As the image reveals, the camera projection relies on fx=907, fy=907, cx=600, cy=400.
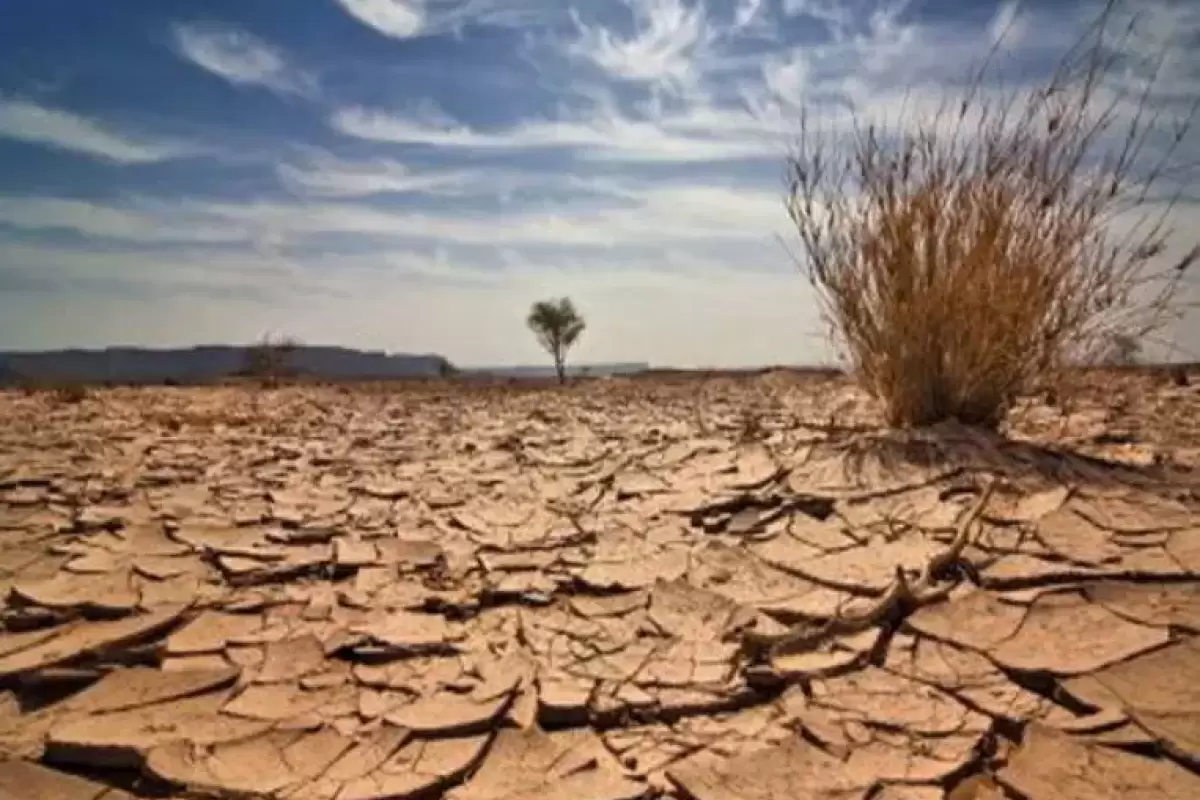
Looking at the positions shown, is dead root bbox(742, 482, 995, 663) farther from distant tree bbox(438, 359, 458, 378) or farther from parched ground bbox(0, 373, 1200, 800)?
distant tree bbox(438, 359, 458, 378)

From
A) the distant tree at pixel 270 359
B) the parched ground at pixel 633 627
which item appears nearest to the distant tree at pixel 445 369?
the distant tree at pixel 270 359

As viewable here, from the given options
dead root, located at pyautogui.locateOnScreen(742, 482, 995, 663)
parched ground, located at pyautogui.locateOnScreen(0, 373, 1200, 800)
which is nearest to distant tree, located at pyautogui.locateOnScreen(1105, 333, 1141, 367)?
parched ground, located at pyautogui.locateOnScreen(0, 373, 1200, 800)

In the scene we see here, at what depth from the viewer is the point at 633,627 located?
2.28 meters

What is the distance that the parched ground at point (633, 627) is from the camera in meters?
1.69

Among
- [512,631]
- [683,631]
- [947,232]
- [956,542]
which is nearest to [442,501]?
[512,631]

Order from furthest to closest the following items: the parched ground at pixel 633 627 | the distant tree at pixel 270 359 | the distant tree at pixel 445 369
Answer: the distant tree at pixel 445 369
the distant tree at pixel 270 359
the parched ground at pixel 633 627

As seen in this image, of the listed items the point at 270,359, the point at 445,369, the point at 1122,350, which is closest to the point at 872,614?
the point at 1122,350

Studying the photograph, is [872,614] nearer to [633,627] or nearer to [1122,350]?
[633,627]

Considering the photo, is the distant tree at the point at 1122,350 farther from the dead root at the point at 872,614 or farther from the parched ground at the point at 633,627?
the dead root at the point at 872,614

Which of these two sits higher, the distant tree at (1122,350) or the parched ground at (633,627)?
the distant tree at (1122,350)

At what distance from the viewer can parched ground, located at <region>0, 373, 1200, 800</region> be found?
66.4 inches

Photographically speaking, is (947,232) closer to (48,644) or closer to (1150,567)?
(1150,567)

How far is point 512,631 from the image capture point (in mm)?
2303

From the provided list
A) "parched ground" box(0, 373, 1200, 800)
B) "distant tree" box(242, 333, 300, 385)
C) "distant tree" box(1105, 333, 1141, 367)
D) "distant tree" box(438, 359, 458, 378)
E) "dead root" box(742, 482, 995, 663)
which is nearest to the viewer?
"parched ground" box(0, 373, 1200, 800)
